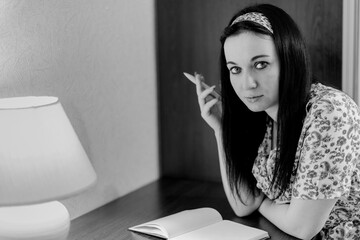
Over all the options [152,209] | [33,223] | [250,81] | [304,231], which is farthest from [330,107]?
[33,223]

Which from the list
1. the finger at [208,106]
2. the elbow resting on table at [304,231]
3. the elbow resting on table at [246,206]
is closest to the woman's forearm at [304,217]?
the elbow resting on table at [304,231]

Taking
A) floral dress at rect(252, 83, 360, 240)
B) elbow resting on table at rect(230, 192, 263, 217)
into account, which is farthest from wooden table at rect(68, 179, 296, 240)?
floral dress at rect(252, 83, 360, 240)

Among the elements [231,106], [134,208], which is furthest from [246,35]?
[134,208]

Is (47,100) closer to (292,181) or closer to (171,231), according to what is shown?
(171,231)

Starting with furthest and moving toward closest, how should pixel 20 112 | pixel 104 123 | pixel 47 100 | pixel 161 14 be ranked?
pixel 161 14 < pixel 104 123 < pixel 47 100 < pixel 20 112

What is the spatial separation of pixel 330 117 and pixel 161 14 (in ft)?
2.92

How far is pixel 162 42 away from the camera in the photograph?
213 cm

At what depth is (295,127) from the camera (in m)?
1.52

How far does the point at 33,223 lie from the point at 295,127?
705 millimetres

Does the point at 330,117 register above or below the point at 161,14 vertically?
below

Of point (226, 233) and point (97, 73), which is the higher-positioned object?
point (97, 73)

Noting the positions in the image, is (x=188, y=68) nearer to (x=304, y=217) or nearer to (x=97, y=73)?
(x=97, y=73)

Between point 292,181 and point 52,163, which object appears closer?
point 52,163

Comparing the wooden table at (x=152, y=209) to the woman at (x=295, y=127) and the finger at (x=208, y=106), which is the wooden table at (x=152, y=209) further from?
the finger at (x=208, y=106)
